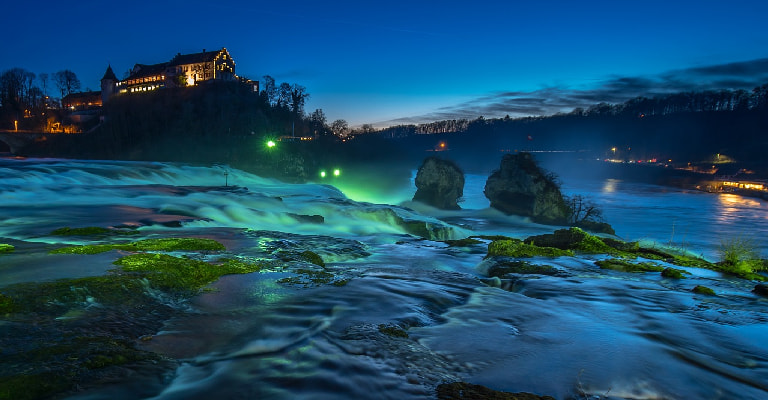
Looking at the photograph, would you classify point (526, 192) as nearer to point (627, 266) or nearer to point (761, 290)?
point (627, 266)

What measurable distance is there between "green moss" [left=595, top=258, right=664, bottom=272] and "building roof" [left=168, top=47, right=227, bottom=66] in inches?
4315

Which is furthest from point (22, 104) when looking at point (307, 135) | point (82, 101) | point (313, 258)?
point (313, 258)

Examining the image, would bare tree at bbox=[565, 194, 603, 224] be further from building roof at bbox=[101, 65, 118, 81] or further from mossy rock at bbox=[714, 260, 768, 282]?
building roof at bbox=[101, 65, 118, 81]

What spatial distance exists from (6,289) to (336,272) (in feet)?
18.3

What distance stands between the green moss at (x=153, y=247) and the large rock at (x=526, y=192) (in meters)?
36.3

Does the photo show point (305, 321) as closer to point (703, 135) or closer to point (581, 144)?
point (703, 135)

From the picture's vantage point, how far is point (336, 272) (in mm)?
9062

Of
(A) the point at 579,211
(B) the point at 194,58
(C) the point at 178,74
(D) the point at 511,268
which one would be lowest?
(A) the point at 579,211

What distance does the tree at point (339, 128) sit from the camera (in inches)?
5138

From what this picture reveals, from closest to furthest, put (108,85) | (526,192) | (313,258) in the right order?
(313,258), (526,192), (108,85)

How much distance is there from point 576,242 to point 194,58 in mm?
112357

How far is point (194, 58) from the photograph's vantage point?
103 meters

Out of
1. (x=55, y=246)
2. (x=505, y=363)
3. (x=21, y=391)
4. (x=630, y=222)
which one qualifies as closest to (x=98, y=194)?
(x=55, y=246)

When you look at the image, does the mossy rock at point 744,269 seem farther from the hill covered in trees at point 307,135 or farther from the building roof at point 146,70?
the building roof at point 146,70
